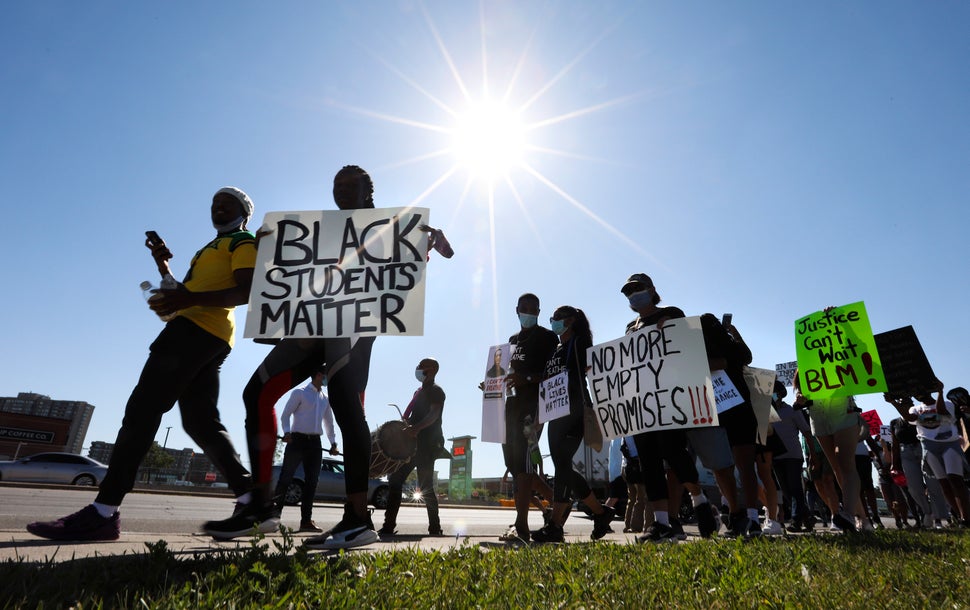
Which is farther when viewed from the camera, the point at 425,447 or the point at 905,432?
the point at 905,432

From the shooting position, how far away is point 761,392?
5.49 meters

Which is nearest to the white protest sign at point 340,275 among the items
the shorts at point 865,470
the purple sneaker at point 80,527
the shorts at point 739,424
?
the purple sneaker at point 80,527

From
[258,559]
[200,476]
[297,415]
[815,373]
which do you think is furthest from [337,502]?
[200,476]

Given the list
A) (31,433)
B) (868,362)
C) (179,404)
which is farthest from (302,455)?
(31,433)

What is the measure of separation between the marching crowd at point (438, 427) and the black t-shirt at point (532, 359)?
0.04ft

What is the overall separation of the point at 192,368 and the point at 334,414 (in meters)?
0.86

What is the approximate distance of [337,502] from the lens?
18266mm

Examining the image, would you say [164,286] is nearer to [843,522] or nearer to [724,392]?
[724,392]

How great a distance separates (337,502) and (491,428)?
Result: 43.6 ft

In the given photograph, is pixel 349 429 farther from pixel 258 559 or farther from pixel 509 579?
pixel 509 579

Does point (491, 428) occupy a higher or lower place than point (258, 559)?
higher

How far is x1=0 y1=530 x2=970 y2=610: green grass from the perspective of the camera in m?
1.64

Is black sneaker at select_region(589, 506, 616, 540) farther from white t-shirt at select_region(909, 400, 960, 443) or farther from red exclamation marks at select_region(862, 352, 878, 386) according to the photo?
white t-shirt at select_region(909, 400, 960, 443)

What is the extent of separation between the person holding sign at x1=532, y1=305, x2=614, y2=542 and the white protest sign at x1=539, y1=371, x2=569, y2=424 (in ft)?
0.16
